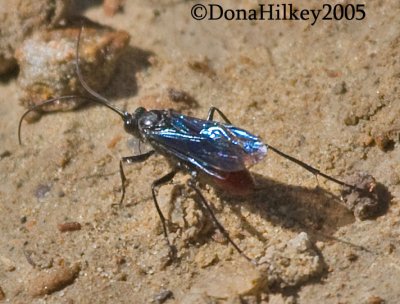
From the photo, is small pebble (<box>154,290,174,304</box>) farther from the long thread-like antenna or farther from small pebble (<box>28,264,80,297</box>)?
the long thread-like antenna

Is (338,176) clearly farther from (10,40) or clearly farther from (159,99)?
(10,40)

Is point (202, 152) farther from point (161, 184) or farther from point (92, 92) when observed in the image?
point (92, 92)

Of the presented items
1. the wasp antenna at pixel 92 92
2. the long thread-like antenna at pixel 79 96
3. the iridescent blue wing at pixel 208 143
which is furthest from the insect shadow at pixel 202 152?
the long thread-like antenna at pixel 79 96

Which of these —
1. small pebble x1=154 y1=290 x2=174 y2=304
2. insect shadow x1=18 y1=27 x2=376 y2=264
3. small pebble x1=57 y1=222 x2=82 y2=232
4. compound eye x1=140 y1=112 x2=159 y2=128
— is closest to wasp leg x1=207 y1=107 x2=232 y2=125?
insect shadow x1=18 y1=27 x2=376 y2=264

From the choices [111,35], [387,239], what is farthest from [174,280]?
[111,35]

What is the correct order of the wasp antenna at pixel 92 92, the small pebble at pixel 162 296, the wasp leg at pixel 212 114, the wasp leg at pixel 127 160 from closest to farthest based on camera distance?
the small pebble at pixel 162 296 < the wasp leg at pixel 127 160 < the wasp leg at pixel 212 114 < the wasp antenna at pixel 92 92

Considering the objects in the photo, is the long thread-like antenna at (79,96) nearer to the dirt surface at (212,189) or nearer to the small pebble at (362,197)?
the dirt surface at (212,189)

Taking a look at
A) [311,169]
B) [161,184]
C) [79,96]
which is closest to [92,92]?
[79,96]
